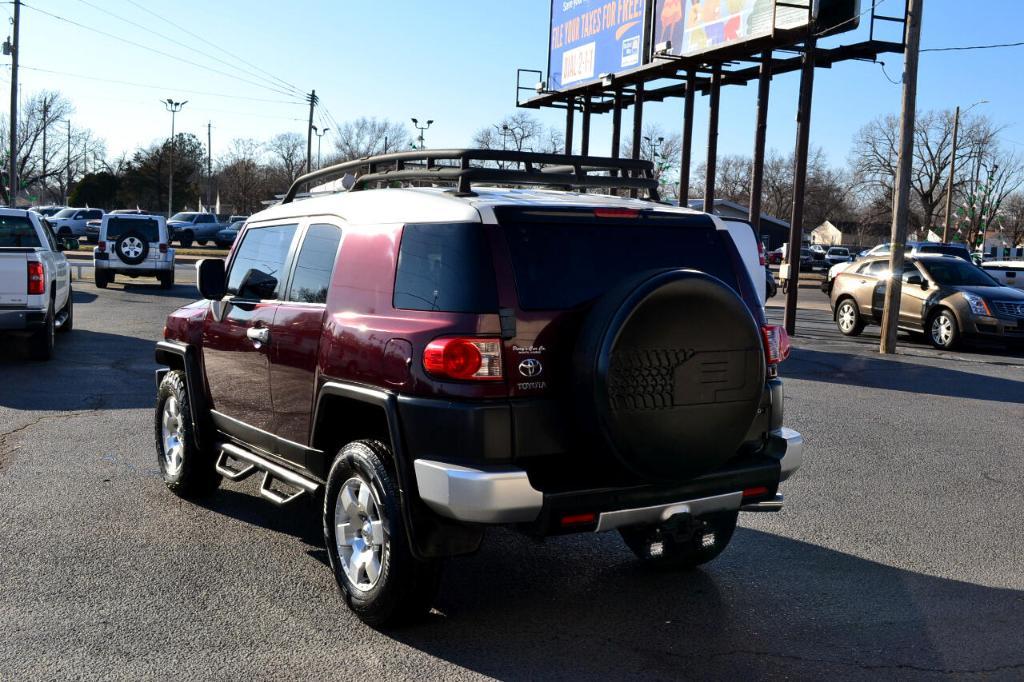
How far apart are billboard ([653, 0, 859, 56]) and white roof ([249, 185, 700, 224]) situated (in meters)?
13.4

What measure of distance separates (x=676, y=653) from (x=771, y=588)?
106cm

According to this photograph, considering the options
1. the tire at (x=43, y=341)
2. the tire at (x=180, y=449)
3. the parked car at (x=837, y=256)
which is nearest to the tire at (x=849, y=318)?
the tire at (x=43, y=341)

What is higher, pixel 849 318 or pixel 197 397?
pixel 197 397

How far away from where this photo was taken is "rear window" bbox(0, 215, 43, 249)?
13312mm

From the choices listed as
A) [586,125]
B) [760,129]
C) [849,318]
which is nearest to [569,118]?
[586,125]

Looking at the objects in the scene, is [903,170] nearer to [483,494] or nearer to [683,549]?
[683,549]

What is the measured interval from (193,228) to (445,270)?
5415 centimetres

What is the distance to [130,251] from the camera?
2575 centimetres

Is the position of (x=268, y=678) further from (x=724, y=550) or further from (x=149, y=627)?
(x=724, y=550)

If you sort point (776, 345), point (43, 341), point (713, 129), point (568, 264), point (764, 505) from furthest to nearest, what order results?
point (713, 129)
point (43, 341)
point (776, 345)
point (764, 505)
point (568, 264)

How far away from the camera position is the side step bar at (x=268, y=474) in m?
5.09

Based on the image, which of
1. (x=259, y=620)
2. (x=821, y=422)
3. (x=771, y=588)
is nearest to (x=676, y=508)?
(x=771, y=588)

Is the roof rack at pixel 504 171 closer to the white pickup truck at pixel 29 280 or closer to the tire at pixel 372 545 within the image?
the tire at pixel 372 545

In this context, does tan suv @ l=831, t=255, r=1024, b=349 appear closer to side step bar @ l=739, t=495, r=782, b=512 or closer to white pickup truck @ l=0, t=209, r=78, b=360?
white pickup truck @ l=0, t=209, r=78, b=360
